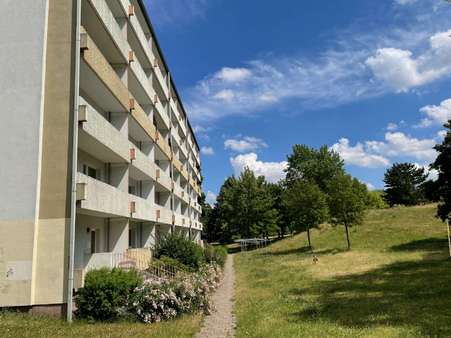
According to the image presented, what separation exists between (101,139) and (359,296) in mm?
11965

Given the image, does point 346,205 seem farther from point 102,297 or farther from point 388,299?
point 102,297

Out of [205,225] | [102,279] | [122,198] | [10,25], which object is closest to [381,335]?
[102,279]

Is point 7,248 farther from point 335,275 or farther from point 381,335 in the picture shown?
point 335,275

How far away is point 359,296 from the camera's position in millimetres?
15844

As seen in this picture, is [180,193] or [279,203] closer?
[180,193]

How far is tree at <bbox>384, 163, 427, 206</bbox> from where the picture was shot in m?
83.1

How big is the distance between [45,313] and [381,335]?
958 centimetres

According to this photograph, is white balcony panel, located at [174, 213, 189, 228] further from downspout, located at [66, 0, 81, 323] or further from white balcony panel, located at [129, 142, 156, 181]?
downspout, located at [66, 0, 81, 323]

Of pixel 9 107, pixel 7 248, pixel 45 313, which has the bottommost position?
pixel 45 313

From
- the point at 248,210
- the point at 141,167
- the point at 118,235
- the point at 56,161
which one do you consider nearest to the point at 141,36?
the point at 141,167

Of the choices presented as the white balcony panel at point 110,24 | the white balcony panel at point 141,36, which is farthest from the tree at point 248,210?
the white balcony panel at point 110,24

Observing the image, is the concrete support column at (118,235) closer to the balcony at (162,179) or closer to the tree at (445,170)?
the balcony at (162,179)

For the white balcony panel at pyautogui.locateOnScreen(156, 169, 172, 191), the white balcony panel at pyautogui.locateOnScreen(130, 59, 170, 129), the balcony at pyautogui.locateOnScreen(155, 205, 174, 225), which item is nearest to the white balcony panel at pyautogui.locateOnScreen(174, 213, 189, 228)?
the balcony at pyautogui.locateOnScreen(155, 205, 174, 225)

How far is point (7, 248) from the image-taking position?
12031mm
